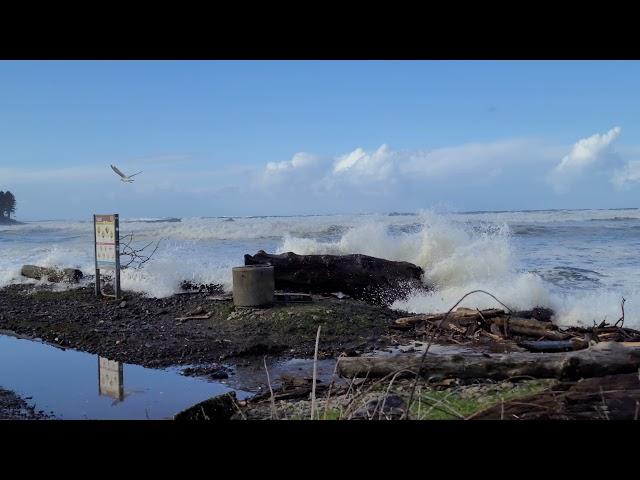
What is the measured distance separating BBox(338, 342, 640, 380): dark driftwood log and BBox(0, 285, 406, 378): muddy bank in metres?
1.46

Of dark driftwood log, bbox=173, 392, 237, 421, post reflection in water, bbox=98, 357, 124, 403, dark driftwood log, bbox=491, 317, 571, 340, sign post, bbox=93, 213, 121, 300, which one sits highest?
sign post, bbox=93, 213, 121, 300

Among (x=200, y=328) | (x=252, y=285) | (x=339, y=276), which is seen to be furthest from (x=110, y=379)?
(x=339, y=276)

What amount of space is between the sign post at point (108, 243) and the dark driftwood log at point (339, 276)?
1.96 m

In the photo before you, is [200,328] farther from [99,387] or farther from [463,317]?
[463,317]

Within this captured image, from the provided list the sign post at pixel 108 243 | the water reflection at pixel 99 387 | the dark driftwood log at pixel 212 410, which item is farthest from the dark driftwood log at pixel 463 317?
the sign post at pixel 108 243

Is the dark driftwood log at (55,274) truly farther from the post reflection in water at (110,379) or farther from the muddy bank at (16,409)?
the muddy bank at (16,409)

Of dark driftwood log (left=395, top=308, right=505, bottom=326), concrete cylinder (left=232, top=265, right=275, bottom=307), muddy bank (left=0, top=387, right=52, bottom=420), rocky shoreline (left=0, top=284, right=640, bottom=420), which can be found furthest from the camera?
concrete cylinder (left=232, top=265, right=275, bottom=307)

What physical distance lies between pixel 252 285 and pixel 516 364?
3.73 m

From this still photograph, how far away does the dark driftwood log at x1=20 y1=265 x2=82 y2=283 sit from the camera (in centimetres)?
1104

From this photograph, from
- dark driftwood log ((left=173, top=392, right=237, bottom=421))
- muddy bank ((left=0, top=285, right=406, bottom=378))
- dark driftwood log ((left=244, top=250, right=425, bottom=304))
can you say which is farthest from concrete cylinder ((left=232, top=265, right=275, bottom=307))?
dark driftwood log ((left=173, top=392, right=237, bottom=421))

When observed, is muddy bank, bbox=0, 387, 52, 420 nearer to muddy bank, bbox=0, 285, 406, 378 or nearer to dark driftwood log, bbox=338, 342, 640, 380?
muddy bank, bbox=0, 285, 406, 378

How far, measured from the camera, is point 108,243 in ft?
29.6
